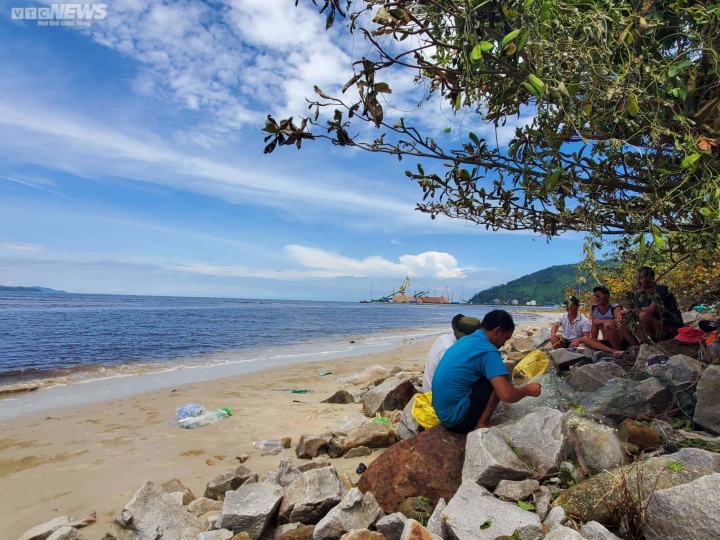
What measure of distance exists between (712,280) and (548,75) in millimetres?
9933

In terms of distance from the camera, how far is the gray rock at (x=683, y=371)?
4.05 metres

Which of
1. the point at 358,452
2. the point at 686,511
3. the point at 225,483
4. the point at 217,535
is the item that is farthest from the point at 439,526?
the point at 225,483

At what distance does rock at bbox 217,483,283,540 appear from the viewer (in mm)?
3141

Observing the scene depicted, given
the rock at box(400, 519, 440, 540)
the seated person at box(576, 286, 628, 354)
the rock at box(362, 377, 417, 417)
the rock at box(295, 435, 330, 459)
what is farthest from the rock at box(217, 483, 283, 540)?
the seated person at box(576, 286, 628, 354)

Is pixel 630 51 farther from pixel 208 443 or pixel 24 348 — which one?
pixel 24 348

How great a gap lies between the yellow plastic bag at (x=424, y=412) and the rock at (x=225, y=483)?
5.38 ft

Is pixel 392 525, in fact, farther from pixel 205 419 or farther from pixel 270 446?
pixel 205 419

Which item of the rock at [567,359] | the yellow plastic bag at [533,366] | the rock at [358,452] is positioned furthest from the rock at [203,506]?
the rock at [567,359]

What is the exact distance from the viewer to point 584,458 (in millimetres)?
3180

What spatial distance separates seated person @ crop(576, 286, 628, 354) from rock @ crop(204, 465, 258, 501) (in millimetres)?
5232

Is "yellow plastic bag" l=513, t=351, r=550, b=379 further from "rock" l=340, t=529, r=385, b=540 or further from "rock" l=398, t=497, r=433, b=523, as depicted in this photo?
"rock" l=340, t=529, r=385, b=540

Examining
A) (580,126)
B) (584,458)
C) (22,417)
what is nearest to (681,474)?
(584,458)

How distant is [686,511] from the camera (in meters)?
2.22

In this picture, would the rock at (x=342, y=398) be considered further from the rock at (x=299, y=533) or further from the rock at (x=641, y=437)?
the rock at (x=641, y=437)
